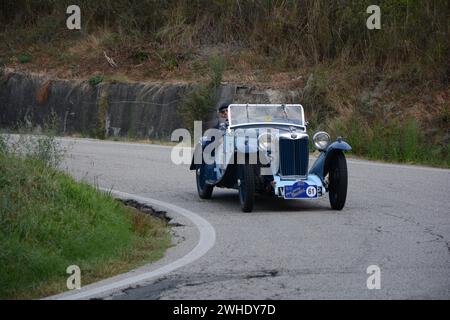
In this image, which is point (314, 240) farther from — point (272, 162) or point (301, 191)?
point (272, 162)

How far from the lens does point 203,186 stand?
13891mm

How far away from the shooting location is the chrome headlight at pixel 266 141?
12719mm

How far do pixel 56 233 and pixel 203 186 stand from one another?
15.5ft

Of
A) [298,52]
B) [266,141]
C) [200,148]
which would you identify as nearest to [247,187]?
[266,141]

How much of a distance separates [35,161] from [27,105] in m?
17.2

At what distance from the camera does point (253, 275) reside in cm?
823

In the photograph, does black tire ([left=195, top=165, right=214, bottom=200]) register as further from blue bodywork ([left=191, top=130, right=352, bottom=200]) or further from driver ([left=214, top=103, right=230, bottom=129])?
driver ([left=214, top=103, right=230, bottom=129])

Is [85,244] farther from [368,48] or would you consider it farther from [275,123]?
[368,48]

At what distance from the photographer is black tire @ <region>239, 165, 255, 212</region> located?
12.0 metres

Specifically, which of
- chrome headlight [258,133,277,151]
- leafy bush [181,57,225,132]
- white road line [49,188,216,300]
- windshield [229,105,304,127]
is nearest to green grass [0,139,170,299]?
white road line [49,188,216,300]

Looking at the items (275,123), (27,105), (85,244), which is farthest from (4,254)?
(27,105)

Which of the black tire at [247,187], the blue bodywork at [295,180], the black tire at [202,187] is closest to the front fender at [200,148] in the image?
the black tire at [202,187]

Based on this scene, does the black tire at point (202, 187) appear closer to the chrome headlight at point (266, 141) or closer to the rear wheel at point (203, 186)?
the rear wheel at point (203, 186)

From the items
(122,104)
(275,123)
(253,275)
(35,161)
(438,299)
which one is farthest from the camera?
(122,104)
